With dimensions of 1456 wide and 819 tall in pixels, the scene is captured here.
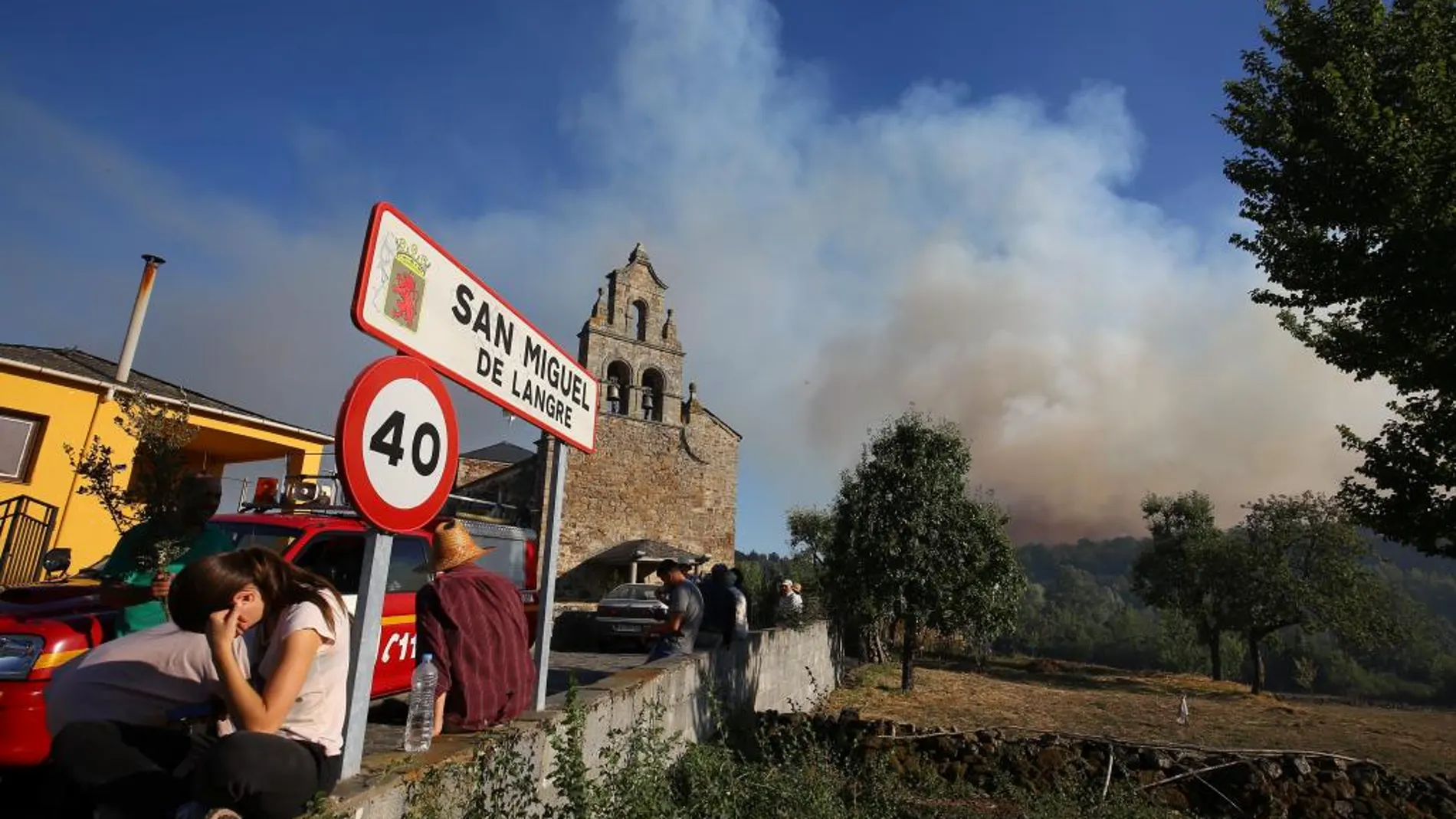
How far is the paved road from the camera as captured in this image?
4711 mm

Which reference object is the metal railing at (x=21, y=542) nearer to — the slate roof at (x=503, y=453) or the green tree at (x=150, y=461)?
the green tree at (x=150, y=461)

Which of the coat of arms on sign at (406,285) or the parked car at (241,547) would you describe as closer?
the coat of arms on sign at (406,285)

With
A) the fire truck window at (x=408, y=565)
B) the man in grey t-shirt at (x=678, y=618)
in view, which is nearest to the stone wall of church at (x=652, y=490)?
the man in grey t-shirt at (x=678, y=618)

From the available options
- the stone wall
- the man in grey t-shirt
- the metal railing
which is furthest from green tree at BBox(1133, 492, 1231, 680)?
the metal railing

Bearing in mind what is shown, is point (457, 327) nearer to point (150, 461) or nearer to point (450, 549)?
point (450, 549)

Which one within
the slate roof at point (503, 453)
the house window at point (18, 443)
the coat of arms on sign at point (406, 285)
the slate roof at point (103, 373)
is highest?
the slate roof at point (503, 453)

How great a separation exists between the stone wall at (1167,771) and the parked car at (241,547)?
3463mm

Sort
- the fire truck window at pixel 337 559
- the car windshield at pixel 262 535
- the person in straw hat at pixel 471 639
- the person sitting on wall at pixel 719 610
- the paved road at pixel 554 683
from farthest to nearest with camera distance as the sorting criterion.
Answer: the person sitting on wall at pixel 719 610 → the fire truck window at pixel 337 559 → the car windshield at pixel 262 535 → the paved road at pixel 554 683 → the person in straw hat at pixel 471 639

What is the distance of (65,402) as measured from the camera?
13484mm

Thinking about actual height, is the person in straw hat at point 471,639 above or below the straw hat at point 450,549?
below

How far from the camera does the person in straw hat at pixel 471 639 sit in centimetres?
338

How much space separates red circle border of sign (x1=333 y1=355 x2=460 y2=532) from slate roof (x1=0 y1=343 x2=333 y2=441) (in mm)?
13140

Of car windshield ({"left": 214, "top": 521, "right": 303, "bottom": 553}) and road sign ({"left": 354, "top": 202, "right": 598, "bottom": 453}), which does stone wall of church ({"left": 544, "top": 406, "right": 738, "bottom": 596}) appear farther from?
road sign ({"left": 354, "top": 202, "right": 598, "bottom": 453})

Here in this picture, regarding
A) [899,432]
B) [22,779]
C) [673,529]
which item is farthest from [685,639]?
[673,529]
